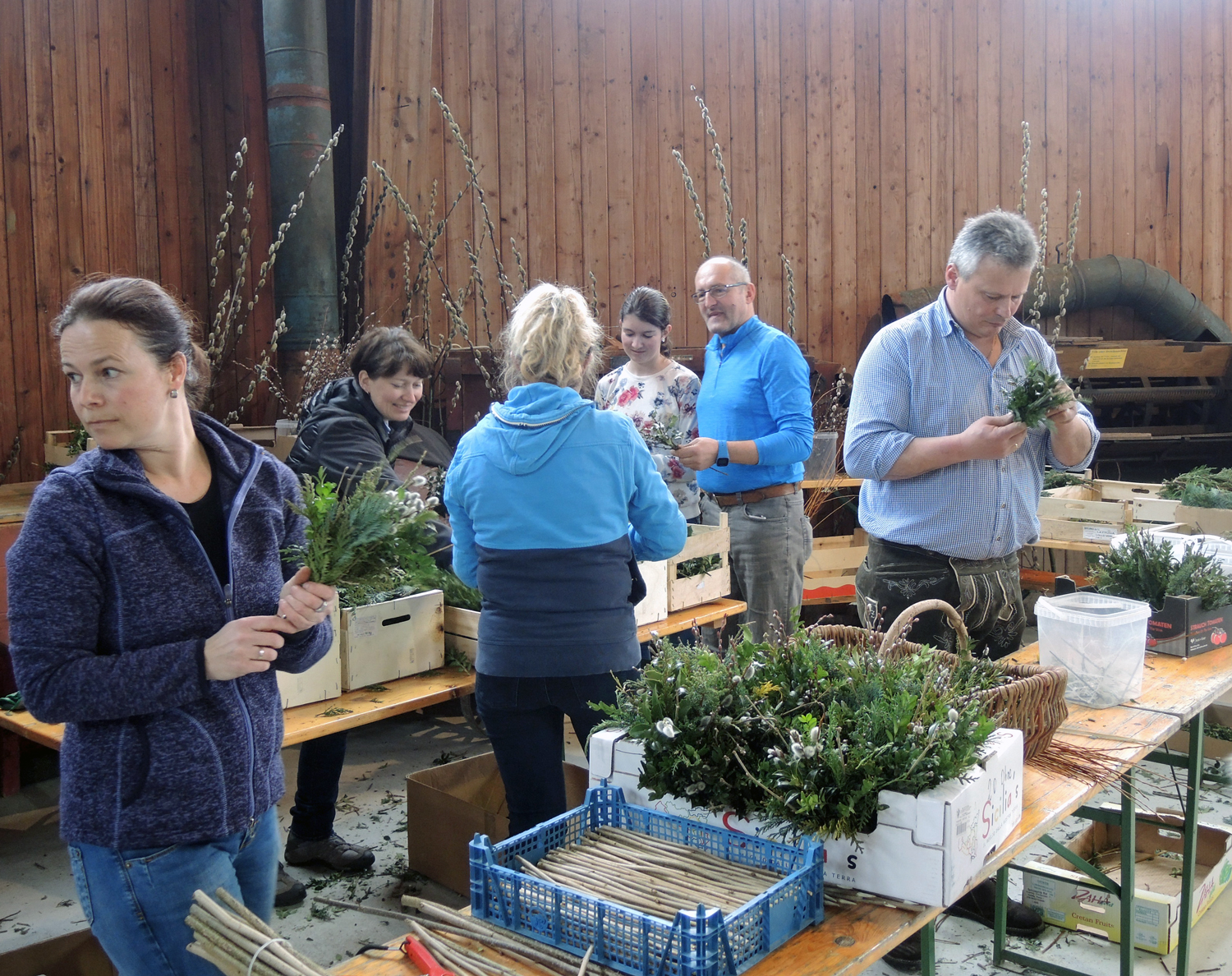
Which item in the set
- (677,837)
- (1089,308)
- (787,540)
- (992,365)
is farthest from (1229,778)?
(1089,308)

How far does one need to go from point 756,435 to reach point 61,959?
2.49 metres

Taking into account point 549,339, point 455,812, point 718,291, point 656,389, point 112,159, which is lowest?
point 455,812

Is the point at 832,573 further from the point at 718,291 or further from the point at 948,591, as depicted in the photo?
the point at 948,591

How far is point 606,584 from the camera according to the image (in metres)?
2.39

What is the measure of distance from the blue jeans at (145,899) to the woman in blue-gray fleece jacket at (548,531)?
904 mm

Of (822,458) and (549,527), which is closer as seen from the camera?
(549,527)

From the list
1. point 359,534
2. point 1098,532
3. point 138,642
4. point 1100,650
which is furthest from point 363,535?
point 1098,532

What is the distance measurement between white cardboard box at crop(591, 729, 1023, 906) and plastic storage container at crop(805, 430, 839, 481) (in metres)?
3.66

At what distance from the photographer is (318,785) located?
3262 mm

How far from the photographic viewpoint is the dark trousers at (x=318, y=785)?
3195 millimetres

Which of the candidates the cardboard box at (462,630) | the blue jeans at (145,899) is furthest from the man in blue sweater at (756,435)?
the blue jeans at (145,899)

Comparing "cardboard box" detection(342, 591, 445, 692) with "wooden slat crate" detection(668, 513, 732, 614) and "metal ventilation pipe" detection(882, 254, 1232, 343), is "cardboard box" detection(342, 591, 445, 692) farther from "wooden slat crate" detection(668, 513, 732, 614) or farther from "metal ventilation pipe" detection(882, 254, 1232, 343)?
"metal ventilation pipe" detection(882, 254, 1232, 343)

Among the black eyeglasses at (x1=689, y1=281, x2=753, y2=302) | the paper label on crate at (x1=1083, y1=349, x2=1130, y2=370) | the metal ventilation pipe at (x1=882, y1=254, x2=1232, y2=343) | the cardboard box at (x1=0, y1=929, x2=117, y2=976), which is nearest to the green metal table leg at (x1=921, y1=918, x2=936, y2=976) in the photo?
the cardboard box at (x1=0, y1=929, x2=117, y2=976)

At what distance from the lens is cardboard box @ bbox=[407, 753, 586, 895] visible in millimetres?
3102
